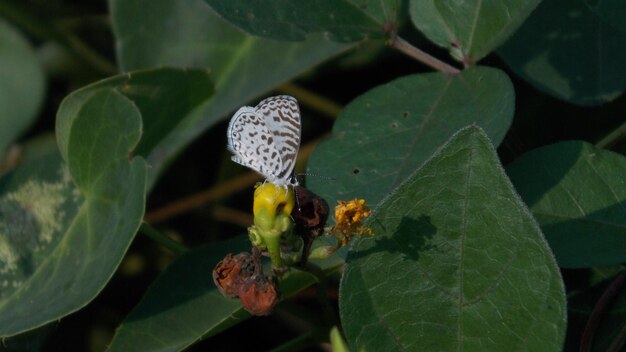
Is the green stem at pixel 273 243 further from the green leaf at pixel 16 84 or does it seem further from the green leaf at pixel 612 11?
the green leaf at pixel 16 84

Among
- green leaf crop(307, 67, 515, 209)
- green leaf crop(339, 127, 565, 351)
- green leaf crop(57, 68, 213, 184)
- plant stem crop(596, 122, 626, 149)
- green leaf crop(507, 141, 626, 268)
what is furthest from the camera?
green leaf crop(57, 68, 213, 184)

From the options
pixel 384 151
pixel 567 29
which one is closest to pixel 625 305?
pixel 384 151

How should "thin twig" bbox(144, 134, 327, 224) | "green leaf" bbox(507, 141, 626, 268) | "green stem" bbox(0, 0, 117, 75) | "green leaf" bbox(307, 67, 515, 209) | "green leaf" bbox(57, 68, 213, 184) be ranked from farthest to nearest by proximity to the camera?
"green stem" bbox(0, 0, 117, 75), "thin twig" bbox(144, 134, 327, 224), "green leaf" bbox(57, 68, 213, 184), "green leaf" bbox(307, 67, 515, 209), "green leaf" bbox(507, 141, 626, 268)

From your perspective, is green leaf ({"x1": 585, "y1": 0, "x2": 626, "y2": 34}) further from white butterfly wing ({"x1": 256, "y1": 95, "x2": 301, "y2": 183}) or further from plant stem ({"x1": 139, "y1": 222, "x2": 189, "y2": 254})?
plant stem ({"x1": 139, "y1": 222, "x2": 189, "y2": 254})

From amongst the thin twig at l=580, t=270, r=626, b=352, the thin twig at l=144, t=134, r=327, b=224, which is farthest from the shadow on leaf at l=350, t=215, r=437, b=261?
the thin twig at l=144, t=134, r=327, b=224

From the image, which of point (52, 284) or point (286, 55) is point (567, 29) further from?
point (52, 284)

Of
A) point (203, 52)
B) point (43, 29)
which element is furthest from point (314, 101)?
point (43, 29)

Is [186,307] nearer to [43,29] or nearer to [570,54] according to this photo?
[570,54]
